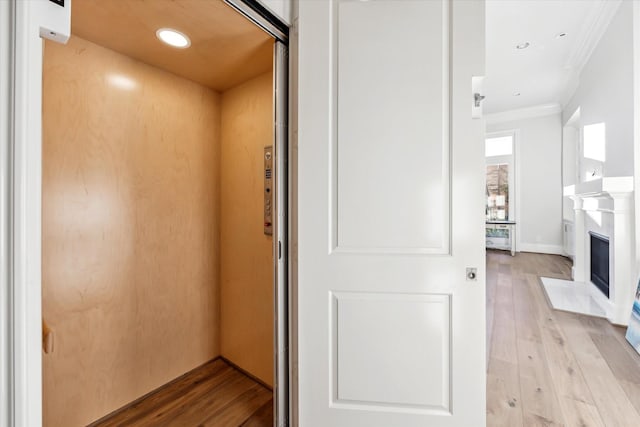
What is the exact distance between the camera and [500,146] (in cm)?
677

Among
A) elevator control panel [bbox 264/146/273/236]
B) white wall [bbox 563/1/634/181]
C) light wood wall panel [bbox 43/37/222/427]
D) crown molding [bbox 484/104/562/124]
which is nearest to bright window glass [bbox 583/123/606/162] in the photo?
white wall [bbox 563/1/634/181]

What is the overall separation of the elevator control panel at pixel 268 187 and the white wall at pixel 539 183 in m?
6.40

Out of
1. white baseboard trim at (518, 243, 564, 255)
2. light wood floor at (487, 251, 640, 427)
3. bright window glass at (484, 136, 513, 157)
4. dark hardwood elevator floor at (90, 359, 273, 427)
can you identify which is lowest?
dark hardwood elevator floor at (90, 359, 273, 427)

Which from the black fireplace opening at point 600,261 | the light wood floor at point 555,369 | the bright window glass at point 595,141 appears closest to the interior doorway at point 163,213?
the light wood floor at point 555,369

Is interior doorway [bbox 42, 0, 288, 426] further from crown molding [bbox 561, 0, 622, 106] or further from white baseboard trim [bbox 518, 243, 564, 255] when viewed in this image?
white baseboard trim [bbox 518, 243, 564, 255]

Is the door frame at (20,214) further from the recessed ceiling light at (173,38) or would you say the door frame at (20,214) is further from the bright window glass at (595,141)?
the bright window glass at (595,141)

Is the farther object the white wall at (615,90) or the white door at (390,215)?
the white wall at (615,90)

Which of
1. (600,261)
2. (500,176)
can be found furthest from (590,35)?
(500,176)

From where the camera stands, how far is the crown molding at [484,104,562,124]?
19.8 ft

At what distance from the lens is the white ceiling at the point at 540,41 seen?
303cm

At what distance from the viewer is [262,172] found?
6.76 ft

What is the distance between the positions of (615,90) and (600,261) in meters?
1.86

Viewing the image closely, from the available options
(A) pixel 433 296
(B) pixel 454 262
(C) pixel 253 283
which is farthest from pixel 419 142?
(C) pixel 253 283

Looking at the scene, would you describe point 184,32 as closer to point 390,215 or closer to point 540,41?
point 390,215
